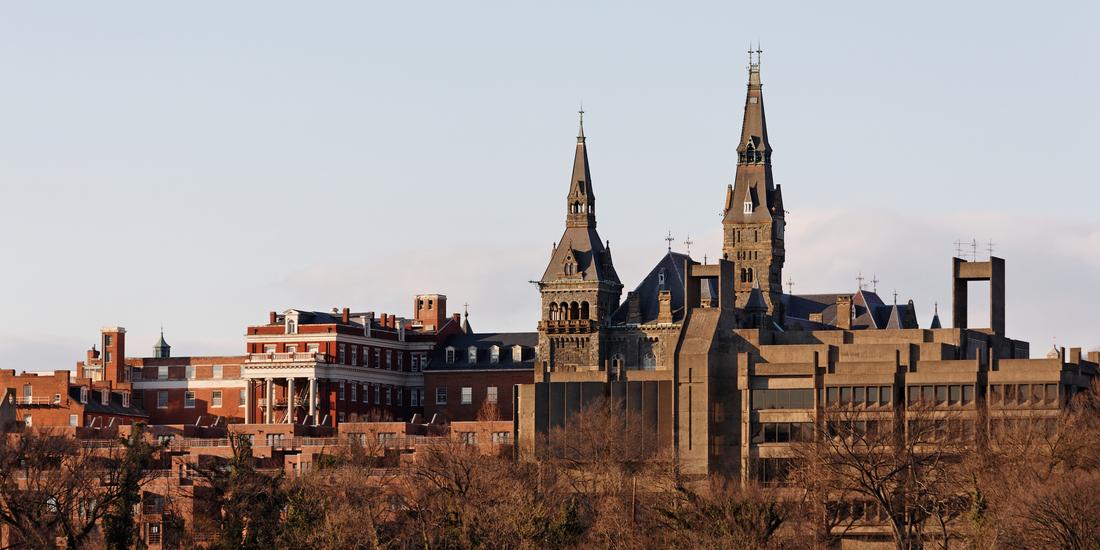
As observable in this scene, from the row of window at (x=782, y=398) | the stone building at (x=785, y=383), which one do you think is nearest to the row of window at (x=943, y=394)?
the stone building at (x=785, y=383)

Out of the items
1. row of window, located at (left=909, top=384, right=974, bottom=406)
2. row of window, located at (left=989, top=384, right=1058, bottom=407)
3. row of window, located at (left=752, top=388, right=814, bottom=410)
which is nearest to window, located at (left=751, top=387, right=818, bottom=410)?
row of window, located at (left=752, top=388, right=814, bottom=410)

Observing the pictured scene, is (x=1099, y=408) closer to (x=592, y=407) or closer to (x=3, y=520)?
(x=592, y=407)

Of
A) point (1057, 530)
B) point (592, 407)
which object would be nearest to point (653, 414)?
point (592, 407)

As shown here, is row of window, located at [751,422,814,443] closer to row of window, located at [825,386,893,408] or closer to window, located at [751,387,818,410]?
window, located at [751,387,818,410]

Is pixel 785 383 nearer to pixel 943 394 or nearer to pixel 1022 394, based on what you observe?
pixel 943 394

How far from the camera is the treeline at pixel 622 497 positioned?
150125 millimetres

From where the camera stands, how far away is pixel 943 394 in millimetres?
168625

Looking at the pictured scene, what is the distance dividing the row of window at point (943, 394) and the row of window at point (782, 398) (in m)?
7.01

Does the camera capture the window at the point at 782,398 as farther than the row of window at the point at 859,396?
Yes

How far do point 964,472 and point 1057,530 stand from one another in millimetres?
15964

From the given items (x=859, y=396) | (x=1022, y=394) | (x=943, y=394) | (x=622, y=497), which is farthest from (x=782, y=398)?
(x=1022, y=394)

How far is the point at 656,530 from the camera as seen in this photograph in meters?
156

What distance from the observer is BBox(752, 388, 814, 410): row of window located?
565 feet

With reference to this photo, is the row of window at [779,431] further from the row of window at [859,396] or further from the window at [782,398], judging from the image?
the row of window at [859,396]
